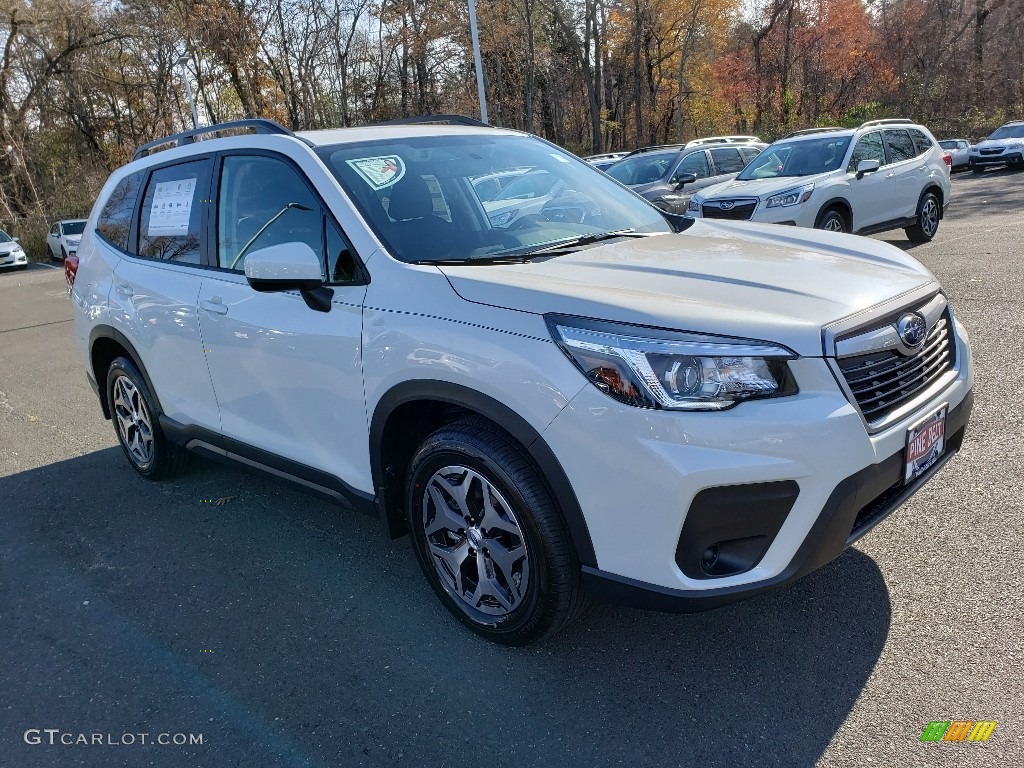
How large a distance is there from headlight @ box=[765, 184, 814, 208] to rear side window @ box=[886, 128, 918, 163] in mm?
1876

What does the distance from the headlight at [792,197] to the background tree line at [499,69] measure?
2353cm

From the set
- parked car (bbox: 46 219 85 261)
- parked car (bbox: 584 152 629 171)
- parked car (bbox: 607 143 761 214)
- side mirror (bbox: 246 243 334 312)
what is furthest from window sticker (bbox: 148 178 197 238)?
parked car (bbox: 46 219 85 261)

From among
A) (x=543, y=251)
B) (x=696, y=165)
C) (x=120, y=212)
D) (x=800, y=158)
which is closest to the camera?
(x=543, y=251)

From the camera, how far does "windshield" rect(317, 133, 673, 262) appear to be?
3127 millimetres

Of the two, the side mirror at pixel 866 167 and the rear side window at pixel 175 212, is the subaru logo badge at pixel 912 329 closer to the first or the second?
the rear side window at pixel 175 212

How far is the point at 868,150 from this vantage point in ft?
35.0

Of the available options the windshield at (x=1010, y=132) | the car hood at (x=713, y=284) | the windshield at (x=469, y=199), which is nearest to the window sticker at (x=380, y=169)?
the windshield at (x=469, y=199)

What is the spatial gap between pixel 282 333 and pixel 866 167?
919 cm

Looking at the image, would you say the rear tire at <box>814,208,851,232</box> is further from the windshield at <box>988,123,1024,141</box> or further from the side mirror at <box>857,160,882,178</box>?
the windshield at <box>988,123,1024,141</box>

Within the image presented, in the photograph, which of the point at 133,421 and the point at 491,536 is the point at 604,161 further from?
the point at 491,536

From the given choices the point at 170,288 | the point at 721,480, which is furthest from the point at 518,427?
the point at 170,288

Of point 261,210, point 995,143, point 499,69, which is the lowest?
point 995,143

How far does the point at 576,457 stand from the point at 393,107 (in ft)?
113

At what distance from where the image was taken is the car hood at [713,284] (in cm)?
235
